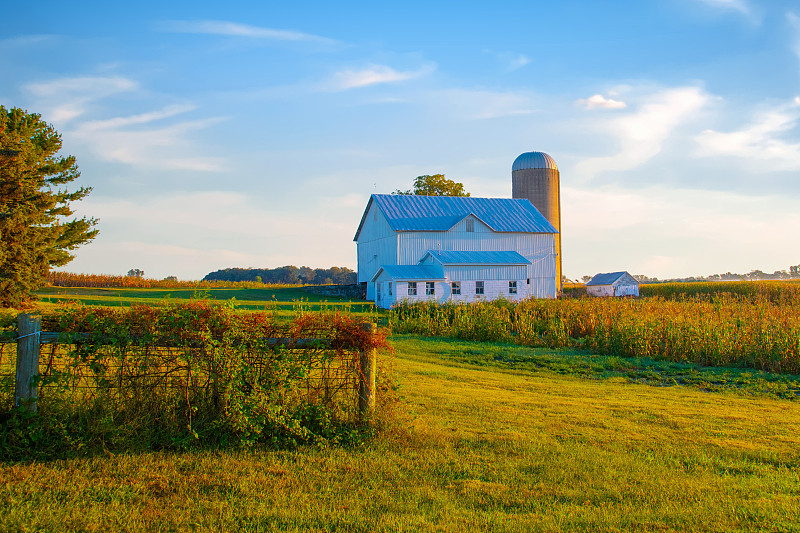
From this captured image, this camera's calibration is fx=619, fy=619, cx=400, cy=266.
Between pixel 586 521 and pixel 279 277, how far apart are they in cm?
7713

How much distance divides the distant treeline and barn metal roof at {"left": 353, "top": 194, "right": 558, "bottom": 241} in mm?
27481

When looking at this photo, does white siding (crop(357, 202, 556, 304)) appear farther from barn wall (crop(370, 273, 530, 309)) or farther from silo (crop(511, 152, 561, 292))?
silo (crop(511, 152, 561, 292))

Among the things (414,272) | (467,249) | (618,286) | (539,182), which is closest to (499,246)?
(467,249)

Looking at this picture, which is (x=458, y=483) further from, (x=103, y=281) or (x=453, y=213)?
(x=103, y=281)

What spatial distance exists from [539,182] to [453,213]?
9.85m

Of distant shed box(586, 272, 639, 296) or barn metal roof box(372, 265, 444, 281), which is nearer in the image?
barn metal roof box(372, 265, 444, 281)

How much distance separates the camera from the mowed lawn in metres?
4.86

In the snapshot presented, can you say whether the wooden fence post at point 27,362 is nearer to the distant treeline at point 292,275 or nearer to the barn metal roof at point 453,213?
the barn metal roof at point 453,213

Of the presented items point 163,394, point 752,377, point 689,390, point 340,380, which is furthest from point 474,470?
point 752,377

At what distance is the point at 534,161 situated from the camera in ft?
163

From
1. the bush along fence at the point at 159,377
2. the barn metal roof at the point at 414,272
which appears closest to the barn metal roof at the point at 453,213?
the barn metal roof at the point at 414,272

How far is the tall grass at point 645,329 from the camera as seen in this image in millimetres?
14297

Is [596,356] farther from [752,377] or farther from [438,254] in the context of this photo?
[438,254]

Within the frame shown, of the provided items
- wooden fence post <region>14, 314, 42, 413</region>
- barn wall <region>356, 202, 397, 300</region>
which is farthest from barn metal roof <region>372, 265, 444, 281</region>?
wooden fence post <region>14, 314, 42, 413</region>
